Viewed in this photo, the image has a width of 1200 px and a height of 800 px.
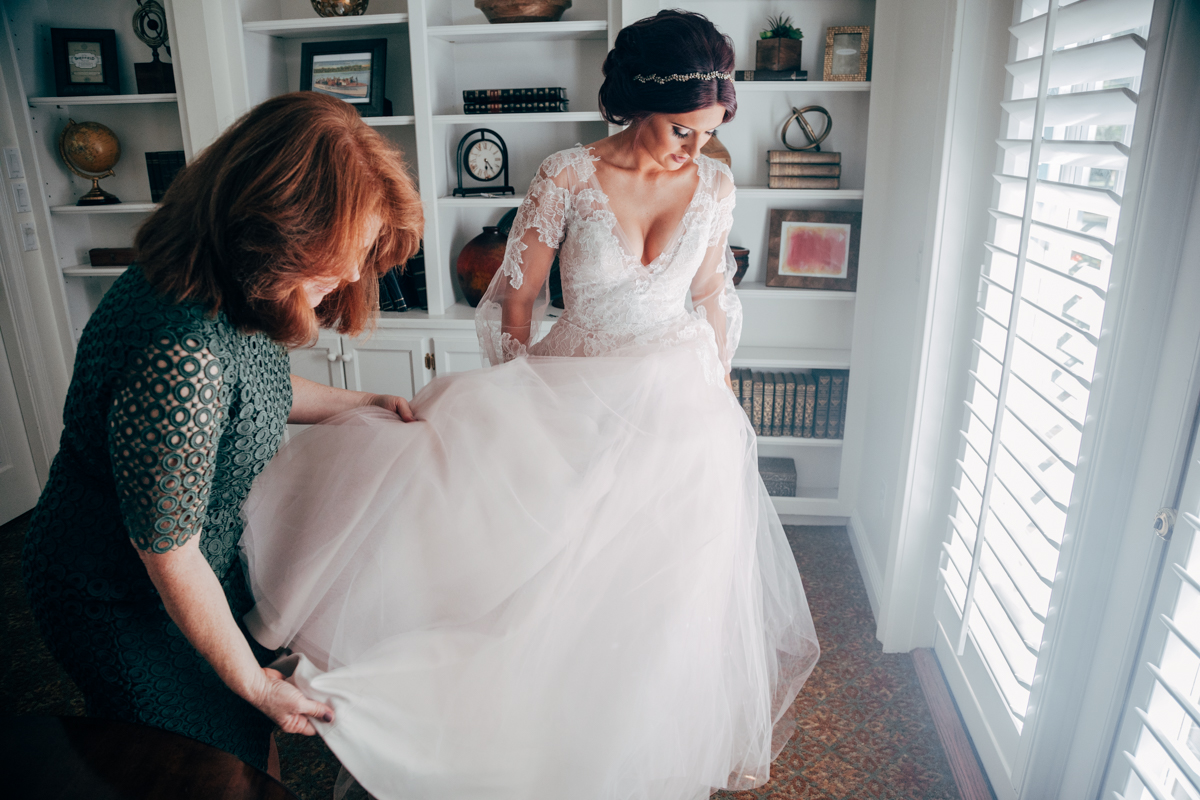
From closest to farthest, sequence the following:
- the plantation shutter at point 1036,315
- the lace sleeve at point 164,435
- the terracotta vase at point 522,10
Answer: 1. the lace sleeve at point 164,435
2. the plantation shutter at point 1036,315
3. the terracotta vase at point 522,10

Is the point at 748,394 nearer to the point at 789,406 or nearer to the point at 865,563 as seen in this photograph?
the point at 789,406

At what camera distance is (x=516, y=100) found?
2705 millimetres

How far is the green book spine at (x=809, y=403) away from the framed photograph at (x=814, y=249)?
0.37 m

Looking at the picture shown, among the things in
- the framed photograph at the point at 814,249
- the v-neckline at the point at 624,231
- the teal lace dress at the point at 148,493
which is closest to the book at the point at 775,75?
the framed photograph at the point at 814,249

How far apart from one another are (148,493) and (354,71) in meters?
2.41

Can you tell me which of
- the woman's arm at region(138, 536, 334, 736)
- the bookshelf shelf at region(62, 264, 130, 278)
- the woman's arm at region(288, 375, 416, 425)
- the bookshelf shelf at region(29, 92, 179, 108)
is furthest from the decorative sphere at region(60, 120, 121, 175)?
the woman's arm at region(138, 536, 334, 736)

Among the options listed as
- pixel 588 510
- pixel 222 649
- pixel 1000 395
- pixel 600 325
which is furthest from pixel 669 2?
pixel 222 649

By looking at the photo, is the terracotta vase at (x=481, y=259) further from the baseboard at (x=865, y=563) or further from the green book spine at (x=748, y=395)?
the baseboard at (x=865, y=563)

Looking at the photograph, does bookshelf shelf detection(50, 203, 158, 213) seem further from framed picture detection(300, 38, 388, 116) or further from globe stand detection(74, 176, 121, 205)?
framed picture detection(300, 38, 388, 116)

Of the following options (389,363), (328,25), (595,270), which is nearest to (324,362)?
(389,363)

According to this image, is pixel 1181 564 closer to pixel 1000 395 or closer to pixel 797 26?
Answer: pixel 1000 395

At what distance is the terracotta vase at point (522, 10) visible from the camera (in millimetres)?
2586

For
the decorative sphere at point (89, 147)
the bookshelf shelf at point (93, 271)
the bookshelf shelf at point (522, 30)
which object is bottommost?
the bookshelf shelf at point (93, 271)

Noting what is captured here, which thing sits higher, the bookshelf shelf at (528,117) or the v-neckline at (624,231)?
the bookshelf shelf at (528,117)
